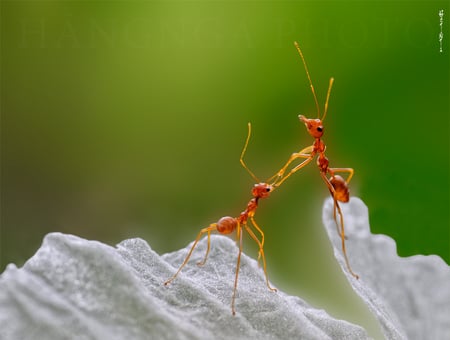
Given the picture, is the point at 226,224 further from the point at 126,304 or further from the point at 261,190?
the point at 126,304

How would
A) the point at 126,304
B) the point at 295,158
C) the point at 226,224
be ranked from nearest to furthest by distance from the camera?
the point at 126,304 → the point at 226,224 → the point at 295,158

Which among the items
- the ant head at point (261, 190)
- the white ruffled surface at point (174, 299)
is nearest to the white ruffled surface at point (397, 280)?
the white ruffled surface at point (174, 299)

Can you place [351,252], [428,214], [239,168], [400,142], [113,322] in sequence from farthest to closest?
[239,168]
[400,142]
[428,214]
[351,252]
[113,322]

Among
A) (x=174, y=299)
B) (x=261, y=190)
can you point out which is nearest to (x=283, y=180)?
(x=261, y=190)

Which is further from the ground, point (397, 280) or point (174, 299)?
point (174, 299)

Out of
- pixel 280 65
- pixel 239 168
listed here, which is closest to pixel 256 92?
pixel 280 65

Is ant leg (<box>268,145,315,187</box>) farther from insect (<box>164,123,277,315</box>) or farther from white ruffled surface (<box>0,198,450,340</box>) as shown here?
white ruffled surface (<box>0,198,450,340</box>)

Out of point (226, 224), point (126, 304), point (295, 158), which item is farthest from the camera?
point (295, 158)

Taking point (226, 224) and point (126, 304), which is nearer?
point (126, 304)

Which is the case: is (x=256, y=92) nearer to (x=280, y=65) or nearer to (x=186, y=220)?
(x=280, y=65)
